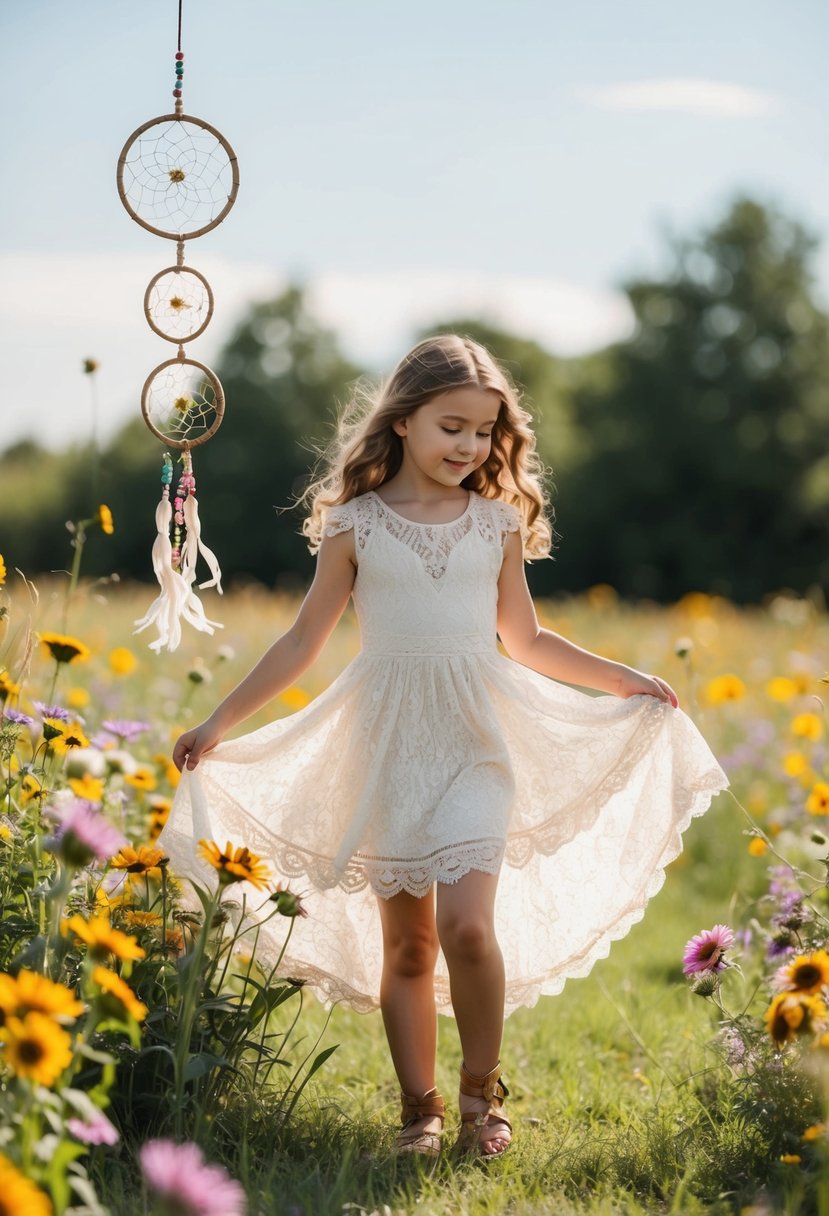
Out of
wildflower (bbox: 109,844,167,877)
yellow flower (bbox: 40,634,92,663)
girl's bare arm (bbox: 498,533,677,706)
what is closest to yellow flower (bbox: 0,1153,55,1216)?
wildflower (bbox: 109,844,167,877)

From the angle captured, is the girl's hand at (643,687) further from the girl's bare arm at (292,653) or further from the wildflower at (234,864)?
the wildflower at (234,864)

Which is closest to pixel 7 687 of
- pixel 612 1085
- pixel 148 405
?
pixel 148 405

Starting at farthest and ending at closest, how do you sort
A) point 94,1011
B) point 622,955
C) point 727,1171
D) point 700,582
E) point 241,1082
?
point 700,582
point 622,955
point 241,1082
point 727,1171
point 94,1011

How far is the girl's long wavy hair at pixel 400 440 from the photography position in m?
3.01

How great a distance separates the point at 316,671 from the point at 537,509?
4.23m

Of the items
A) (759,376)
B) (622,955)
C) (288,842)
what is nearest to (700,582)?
(759,376)

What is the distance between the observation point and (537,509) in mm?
3297

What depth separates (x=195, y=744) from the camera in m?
2.87

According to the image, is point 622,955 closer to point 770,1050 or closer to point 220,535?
point 770,1050

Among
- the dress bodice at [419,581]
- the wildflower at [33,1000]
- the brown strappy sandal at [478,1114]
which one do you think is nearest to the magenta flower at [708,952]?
the brown strappy sandal at [478,1114]

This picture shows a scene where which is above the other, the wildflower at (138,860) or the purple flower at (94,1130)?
the wildflower at (138,860)

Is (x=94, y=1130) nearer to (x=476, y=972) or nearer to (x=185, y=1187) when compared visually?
(x=185, y=1187)

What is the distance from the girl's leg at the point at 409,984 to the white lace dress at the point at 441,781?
0.42 feet

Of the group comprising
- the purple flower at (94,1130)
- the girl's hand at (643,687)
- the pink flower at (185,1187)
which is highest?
the girl's hand at (643,687)
